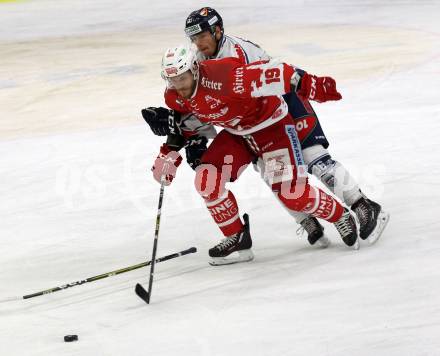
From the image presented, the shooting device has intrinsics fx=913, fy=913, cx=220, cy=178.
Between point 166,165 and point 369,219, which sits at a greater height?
point 166,165

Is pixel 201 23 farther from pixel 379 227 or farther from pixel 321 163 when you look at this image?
pixel 379 227

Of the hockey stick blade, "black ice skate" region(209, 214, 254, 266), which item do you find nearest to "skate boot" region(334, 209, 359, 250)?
"black ice skate" region(209, 214, 254, 266)

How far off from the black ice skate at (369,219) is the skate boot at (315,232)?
0.23m

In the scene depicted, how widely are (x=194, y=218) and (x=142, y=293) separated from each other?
1673 mm

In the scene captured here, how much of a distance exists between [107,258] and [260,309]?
1521 millimetres

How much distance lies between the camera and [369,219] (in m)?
5.28

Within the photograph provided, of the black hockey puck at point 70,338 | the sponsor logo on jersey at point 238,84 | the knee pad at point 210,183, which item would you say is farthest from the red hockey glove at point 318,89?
the black hockey puck at point 70,338

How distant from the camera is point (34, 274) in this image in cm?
540

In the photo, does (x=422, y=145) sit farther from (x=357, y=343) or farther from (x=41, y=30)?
(x=41, y=30)

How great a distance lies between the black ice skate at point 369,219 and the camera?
527cm

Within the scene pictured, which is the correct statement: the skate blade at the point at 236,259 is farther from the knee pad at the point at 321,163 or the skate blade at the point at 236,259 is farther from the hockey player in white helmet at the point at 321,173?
the knee pad at the point at 321,163

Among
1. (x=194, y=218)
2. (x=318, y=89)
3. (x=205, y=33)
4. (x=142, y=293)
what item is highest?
(x=205, y=33)

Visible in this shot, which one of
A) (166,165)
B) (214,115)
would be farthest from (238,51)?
(166,165)

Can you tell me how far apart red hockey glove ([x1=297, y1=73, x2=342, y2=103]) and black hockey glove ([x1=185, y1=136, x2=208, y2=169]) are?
92 centimetres
